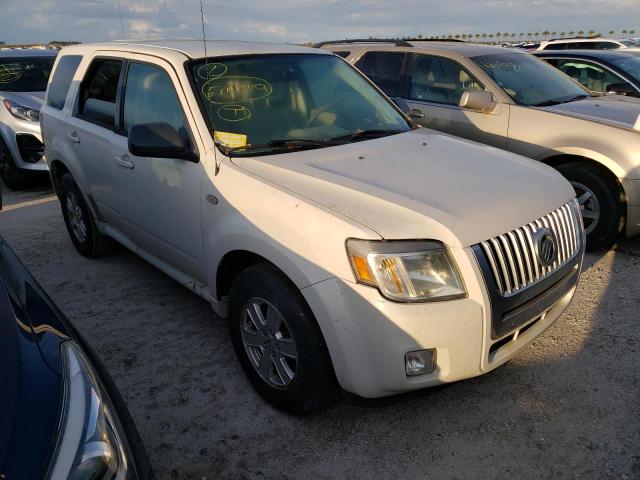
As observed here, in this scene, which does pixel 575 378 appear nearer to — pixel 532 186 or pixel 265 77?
pixel 532 186

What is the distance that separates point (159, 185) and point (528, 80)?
4052mm

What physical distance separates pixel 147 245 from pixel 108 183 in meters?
0.61

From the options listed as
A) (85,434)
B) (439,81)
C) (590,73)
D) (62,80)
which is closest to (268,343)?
(85,434)

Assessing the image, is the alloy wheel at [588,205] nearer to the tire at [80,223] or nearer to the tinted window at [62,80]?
the tire at [80,223]

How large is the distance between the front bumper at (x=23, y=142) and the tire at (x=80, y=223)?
2943mm

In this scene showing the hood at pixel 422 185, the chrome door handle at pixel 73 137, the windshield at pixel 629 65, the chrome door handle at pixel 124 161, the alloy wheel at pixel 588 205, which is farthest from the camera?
the windshield at pixel 629 65

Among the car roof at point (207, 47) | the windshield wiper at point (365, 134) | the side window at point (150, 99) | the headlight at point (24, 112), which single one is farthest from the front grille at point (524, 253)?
the headlight at point (24, 112)

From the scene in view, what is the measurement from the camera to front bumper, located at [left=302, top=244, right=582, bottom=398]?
2129mm

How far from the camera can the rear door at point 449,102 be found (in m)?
5.17

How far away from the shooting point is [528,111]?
16.4ft

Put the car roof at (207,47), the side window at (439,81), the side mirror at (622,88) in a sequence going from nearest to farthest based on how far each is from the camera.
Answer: the car roof at (207,47) < the side window at (439,81) < the side mirror at (622,88)

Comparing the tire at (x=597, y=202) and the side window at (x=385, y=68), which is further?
the side window at (x=385, y=68)

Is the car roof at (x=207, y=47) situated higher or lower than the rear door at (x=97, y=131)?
higher

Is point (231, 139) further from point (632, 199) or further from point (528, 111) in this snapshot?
point (632, 199)
